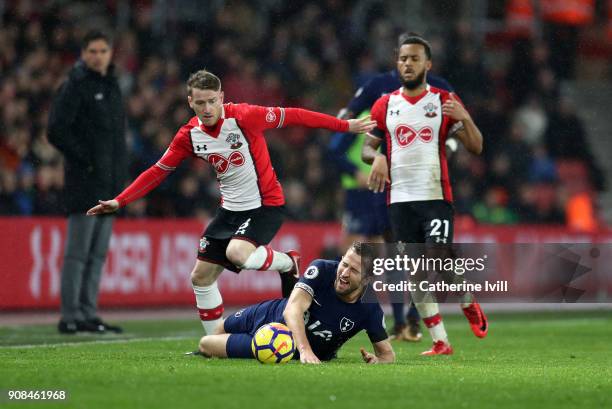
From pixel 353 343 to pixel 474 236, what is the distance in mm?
8051

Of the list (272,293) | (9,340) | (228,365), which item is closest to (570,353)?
(228,365)

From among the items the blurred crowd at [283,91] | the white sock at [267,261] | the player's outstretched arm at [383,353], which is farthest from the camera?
the blurred crowd at [283,91]

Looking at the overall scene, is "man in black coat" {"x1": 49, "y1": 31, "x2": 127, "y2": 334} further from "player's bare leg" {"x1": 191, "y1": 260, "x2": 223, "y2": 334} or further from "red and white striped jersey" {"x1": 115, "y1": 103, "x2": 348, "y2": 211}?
"red and white striped jersey" {"x1": 115, "y1": 103, "x2": 348, "y2": 211}

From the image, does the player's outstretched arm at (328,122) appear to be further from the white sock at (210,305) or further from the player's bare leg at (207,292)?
the white sock at (210,305)

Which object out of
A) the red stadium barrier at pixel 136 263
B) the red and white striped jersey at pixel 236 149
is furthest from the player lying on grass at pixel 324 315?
the red stadium barrier at pixel 136 263

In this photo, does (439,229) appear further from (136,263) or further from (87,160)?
(136,263)

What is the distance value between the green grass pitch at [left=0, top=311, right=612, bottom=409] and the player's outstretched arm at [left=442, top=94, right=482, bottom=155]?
1.58 metres

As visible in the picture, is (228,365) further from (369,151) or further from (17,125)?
(17,125)

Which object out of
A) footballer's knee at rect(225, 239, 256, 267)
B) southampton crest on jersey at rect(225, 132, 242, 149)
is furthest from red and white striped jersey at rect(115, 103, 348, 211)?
footballer's knee at rect(225, 239, 256, 267)

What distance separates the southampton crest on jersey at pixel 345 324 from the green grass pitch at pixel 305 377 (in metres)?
0.24

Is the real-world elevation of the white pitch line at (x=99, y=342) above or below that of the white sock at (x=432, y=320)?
below

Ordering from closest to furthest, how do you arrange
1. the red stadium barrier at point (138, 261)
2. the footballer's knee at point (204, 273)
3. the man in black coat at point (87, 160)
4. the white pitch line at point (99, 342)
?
the footballer's knee at point (204, 273), the white pitch line at point (99, 342), the man in black coat at point (87, 160), the red stadium barrier at point (138, 261)

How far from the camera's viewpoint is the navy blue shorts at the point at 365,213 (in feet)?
37.1

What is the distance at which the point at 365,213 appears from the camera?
1183 centimetres
